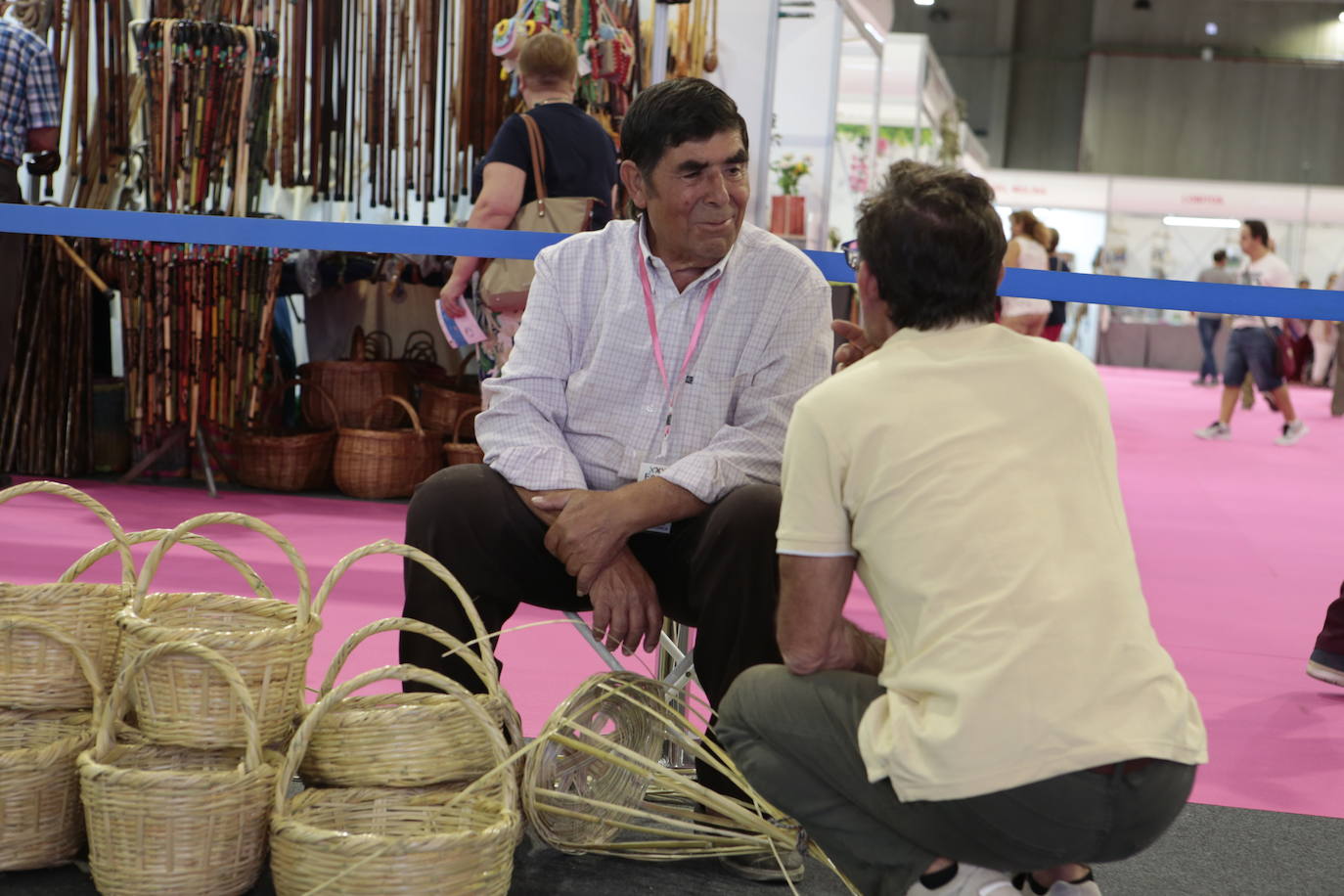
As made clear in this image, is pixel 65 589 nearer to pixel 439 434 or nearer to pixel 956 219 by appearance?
pixel 956 219

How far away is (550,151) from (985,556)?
9.20 feet

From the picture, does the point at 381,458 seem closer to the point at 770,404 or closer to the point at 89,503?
the point at 89,503

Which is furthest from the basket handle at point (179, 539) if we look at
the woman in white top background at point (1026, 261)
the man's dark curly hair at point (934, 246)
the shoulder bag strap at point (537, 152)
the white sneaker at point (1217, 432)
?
the white sneaker at point (1217, 432)

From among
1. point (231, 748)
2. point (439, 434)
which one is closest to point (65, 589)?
point (231, 748)

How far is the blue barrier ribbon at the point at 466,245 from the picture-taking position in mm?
3271

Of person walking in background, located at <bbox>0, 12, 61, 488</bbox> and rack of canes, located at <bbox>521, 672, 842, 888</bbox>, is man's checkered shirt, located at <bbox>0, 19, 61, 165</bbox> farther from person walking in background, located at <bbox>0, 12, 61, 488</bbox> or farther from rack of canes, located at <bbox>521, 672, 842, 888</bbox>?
rack of canes, located at <bbox>521, 672, 842, 888</bbox>

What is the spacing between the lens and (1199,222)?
59.9 feet

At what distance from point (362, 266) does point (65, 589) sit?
3.65 m

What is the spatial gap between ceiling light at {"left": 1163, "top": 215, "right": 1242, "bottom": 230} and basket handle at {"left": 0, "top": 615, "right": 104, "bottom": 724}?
707 inches

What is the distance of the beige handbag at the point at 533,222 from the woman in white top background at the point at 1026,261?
4.23 metres

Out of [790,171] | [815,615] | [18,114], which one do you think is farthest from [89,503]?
[790,171]

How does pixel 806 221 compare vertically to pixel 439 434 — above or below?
above

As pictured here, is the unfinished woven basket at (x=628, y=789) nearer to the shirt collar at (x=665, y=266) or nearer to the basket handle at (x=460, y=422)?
the shirt collar at (x=665, y=266)

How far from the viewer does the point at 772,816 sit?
201 centimetres
